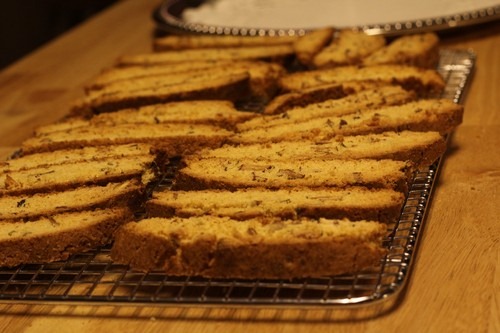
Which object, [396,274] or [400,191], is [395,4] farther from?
[396,274]

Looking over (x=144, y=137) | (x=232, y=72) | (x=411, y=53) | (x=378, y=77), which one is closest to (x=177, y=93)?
(x=232, y=72)

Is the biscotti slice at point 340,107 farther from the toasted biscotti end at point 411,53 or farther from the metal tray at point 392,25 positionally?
the metal tray at point 392,25

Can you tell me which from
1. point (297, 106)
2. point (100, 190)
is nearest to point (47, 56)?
point (297, 106)

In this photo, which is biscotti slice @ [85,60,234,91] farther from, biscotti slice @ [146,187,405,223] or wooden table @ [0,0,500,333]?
biscotti slice @ [146,187,405,223]

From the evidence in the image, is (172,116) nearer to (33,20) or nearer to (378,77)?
(378,77)

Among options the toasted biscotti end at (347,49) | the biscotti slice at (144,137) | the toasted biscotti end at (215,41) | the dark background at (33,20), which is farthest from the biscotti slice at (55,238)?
the dark background at (33,20)
